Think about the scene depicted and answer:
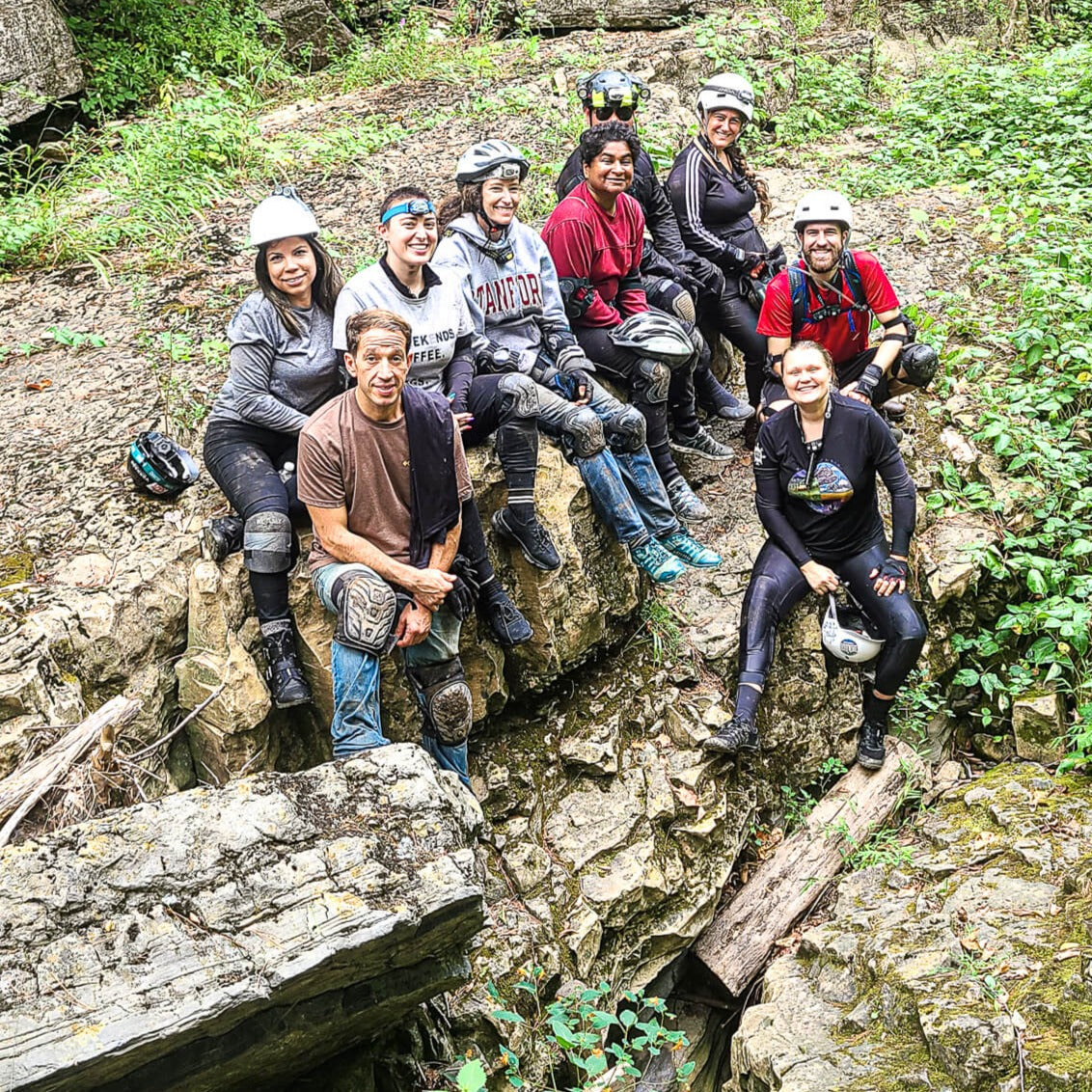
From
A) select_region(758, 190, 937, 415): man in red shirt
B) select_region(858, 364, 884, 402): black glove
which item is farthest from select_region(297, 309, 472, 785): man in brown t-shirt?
select_region(858, 364, 884, 402): black glove

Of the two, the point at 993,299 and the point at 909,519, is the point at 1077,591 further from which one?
the point at 993,299

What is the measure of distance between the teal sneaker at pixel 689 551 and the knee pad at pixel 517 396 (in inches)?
50.0

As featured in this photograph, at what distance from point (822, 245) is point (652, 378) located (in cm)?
120

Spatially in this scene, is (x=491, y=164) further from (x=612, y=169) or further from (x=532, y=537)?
(x=532, y=537)

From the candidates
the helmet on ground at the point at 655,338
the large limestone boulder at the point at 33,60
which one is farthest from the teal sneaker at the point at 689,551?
the large limestone boulder at the point at 33,60

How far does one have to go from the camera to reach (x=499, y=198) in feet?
17.6

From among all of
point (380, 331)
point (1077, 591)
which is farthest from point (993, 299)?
point (380, 331)

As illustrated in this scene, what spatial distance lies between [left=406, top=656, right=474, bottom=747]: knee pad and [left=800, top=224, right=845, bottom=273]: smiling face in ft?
10.0

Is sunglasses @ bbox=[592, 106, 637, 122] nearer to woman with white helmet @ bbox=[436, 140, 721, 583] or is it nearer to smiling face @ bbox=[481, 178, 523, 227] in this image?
woman with white helmet @ bbox=[436, 140, 721, 583]

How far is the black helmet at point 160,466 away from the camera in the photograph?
210 inches

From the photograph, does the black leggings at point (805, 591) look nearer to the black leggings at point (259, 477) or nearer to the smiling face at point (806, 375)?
the smiling face at point (806, 375)

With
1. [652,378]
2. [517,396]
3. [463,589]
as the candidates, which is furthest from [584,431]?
[463,589]

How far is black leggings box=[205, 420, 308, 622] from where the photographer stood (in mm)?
4789

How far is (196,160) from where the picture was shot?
8.83 metres
